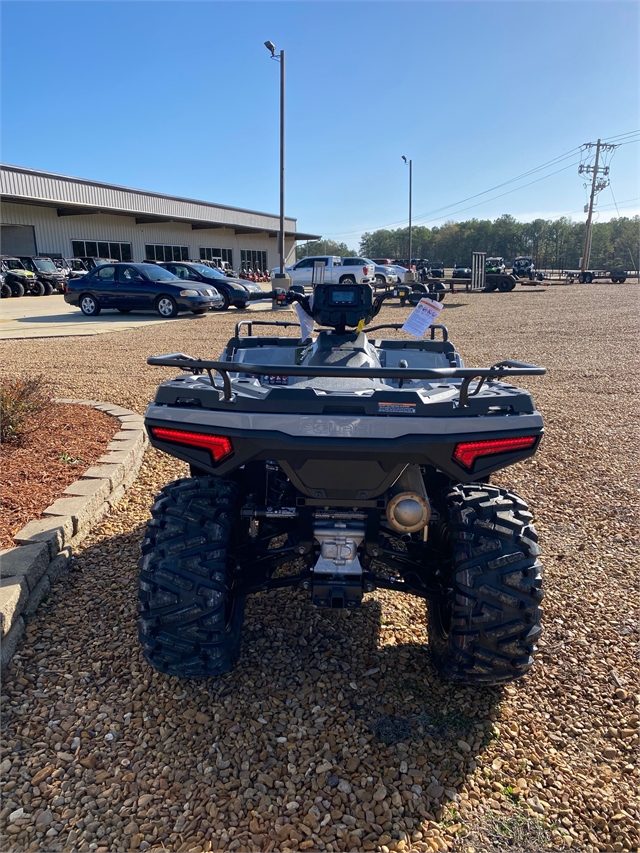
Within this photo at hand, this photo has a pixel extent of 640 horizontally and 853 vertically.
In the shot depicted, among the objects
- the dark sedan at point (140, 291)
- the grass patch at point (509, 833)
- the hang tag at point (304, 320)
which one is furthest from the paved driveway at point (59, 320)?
the grass patch at point (509, 833)

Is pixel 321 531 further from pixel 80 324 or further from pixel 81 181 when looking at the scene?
pixel 81 181

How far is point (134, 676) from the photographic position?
8.09 ft

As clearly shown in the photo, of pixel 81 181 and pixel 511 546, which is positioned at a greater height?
pixel 81 181

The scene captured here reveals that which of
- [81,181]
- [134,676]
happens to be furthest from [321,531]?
[81,181]

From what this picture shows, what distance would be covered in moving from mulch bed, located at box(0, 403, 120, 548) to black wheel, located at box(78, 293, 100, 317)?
12.2m

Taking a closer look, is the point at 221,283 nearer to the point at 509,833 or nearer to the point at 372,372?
the point at 372,372

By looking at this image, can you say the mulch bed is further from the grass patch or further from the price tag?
the grass patch

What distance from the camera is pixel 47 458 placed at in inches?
169

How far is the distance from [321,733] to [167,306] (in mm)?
15470

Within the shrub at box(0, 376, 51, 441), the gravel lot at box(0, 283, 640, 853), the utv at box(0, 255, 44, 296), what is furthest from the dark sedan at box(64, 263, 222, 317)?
the gravel lot at box(0, 283, 640, 853)

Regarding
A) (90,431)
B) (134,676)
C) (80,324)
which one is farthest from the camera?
(80,324)

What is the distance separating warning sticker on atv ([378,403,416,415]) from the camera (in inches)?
79.8

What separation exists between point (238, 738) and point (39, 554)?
58.5 inches

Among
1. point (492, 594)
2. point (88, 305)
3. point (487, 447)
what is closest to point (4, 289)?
point (88, 305)
